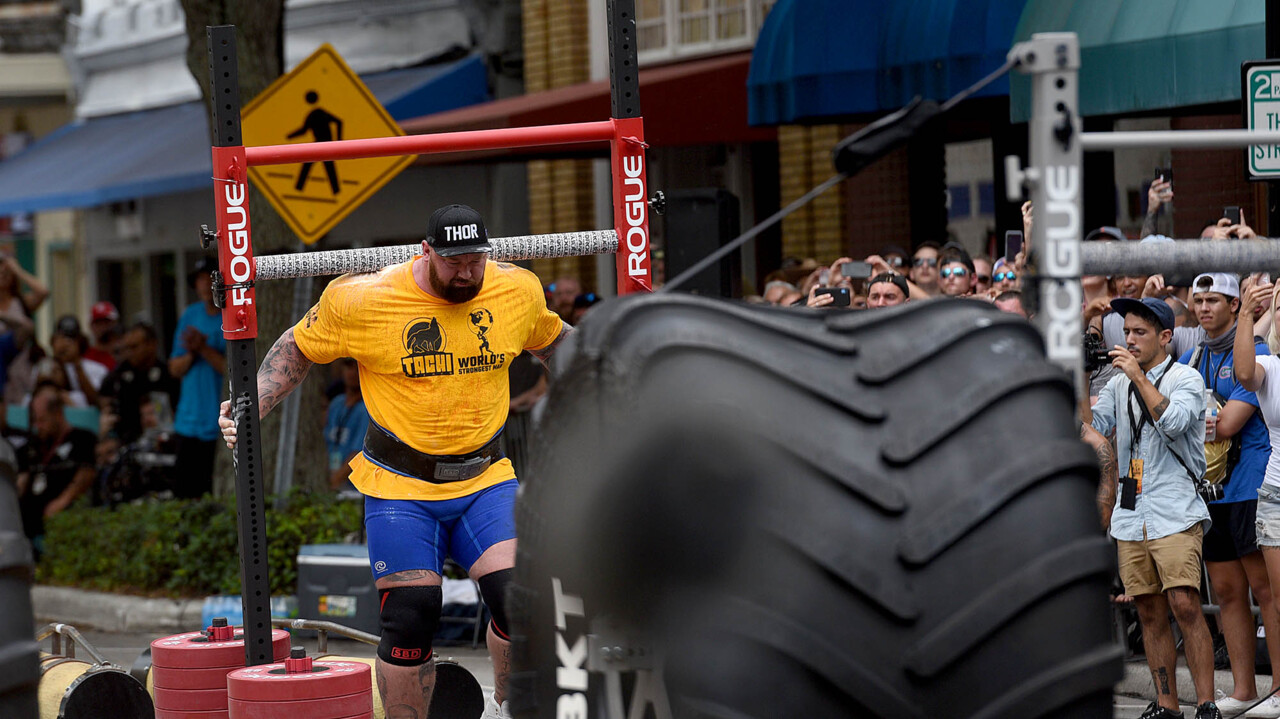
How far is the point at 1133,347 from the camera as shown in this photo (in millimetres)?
7645

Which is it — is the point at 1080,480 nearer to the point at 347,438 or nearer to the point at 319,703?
the point at 319,703

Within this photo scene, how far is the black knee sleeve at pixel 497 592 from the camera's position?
229 inches

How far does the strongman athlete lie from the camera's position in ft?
19.1

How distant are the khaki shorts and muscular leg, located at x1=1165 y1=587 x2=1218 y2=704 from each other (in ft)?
0.17

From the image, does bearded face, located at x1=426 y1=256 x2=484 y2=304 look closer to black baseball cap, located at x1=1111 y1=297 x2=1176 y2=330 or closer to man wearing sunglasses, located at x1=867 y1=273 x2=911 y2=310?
black baseball cap, located at x1=1111 y1=297 x2=1176 y2=330

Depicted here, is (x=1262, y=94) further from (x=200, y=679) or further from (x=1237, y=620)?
(x=200, y=679)

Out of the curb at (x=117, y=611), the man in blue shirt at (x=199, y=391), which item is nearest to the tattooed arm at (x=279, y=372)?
the curb at (x=117, y=611)

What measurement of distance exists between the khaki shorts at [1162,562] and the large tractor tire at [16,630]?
545 cm

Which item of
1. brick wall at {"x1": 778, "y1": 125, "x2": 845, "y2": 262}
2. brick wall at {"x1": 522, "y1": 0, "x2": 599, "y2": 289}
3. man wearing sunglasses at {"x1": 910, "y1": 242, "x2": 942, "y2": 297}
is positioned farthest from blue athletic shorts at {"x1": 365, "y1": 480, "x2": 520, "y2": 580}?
brick wall at {"x1": 522, "y1": 0, "x2": 599, "y2": 289}

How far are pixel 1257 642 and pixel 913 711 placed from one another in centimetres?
674

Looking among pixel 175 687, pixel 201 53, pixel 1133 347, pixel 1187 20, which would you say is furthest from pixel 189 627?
pixel 1187 20

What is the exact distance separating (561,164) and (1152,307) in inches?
492

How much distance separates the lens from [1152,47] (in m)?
10.2

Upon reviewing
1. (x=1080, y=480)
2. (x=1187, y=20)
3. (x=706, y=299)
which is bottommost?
(x=1080, y=480)
